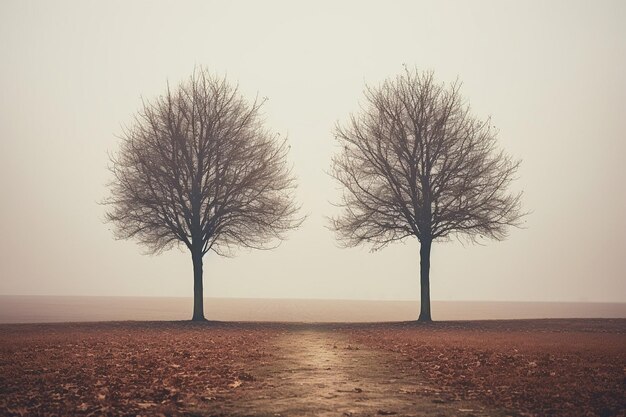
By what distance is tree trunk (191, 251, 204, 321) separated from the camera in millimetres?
29594

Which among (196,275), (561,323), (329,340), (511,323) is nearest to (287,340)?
A: (329,340)

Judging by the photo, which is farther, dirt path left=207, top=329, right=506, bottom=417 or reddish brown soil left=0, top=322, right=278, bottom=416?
reddish brown soil left=0, top=322, right=278, bottom=416

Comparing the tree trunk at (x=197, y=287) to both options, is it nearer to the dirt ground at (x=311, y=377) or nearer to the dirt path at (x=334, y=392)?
the dirt ground at (x=311, y=377)

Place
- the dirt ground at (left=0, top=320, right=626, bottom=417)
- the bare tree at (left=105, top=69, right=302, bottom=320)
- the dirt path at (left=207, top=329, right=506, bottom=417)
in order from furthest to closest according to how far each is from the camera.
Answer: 1. the bare tree at (left=105, top=69, right=302, bottom=320)
2. the dirt ground at (left=0, top=320, right=626, bottom=417)
3. the dirt path at (left=207, top=329, right=506, bottom=417)

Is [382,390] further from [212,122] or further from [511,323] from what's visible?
[212,122]

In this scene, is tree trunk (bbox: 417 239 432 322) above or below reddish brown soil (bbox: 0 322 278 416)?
above

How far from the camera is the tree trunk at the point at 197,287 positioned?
2959cm

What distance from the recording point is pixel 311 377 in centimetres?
1063

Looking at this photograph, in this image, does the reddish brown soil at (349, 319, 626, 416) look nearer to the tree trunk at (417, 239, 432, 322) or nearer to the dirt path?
the dirt path

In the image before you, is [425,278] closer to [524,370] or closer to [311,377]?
[524,370]

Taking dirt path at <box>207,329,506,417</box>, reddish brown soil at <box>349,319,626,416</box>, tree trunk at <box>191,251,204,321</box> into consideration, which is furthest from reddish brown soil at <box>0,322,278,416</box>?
tree trunk at <box>191,251,204,321</box>

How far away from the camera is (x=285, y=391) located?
360 inches

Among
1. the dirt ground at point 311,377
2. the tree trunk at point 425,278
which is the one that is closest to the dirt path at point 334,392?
the dirt ground at point 311,377

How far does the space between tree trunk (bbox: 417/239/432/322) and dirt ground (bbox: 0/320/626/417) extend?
36.0 feet
